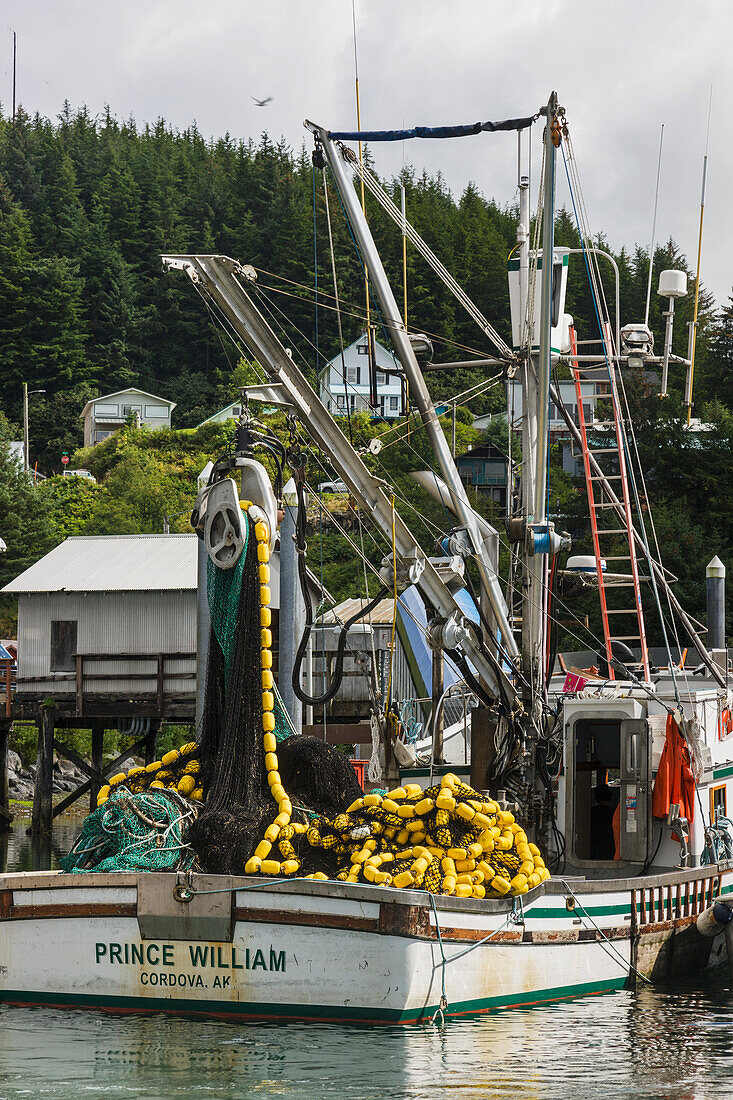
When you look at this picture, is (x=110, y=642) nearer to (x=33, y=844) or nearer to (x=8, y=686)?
(x=8, y=686)

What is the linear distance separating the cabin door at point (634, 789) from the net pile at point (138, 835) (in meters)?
5.14

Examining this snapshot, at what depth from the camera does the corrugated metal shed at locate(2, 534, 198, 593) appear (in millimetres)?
30328

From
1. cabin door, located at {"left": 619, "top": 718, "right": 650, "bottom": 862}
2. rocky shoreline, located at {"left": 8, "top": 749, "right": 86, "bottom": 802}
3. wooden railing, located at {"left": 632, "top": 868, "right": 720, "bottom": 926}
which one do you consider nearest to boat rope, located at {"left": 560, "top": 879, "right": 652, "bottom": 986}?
wooden railing, located at {"left": 632, "top": 868, "right": 720, "bottom": 926}

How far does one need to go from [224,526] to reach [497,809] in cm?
363

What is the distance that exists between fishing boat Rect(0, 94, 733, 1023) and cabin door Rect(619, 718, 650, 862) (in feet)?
0.08

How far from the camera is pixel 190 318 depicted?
99875 mm

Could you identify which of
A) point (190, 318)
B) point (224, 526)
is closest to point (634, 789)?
point (224, 526)

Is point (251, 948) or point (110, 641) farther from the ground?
point (110, 641)

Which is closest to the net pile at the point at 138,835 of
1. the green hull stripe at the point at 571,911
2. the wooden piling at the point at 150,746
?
the green hull stripe at the point at 571,911

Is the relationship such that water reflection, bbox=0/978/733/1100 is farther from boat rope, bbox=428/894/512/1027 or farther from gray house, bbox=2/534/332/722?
gray house, bbox=2/534/332/722

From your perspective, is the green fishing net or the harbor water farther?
the green fishing net

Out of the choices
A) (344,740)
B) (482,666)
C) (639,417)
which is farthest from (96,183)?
(482,666)

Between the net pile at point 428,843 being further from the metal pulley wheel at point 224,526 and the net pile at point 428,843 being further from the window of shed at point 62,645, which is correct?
the window of shed at point 62,645

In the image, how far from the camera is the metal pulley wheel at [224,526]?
1262cm
